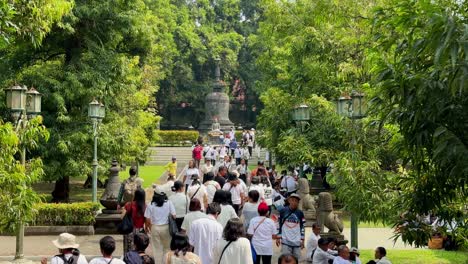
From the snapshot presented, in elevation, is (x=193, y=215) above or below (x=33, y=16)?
below

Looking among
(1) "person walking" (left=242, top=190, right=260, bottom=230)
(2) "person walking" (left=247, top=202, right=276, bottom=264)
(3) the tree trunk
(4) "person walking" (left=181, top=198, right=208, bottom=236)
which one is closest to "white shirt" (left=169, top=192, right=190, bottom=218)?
(1) "person walking" (left=242, top=190, right=260, bottom=230)

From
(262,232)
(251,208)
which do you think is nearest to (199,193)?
(251,208)

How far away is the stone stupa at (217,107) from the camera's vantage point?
60656 millimetres

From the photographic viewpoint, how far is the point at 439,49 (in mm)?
5184

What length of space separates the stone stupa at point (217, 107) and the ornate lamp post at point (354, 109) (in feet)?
149

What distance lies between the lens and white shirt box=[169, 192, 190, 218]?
12156 millimetres

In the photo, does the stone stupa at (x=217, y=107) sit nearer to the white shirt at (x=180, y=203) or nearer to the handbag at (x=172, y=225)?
the white shirt at (x=180, y=203)

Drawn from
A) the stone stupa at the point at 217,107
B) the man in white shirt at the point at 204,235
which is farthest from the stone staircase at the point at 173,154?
the man in white shirt at the point at 204,235

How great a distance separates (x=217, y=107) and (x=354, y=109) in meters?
47.7

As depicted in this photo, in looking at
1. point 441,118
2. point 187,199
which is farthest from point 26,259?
point 441,118

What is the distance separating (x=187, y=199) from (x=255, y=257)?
268cm

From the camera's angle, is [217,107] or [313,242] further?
[217,107]

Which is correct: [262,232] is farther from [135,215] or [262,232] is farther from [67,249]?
[67,249]

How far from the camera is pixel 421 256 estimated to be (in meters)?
14.9
